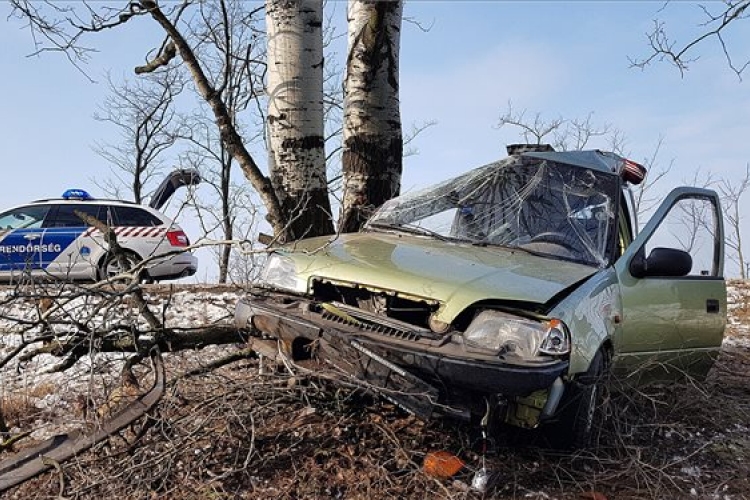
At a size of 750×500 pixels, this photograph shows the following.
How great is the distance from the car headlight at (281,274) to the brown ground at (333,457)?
51cm

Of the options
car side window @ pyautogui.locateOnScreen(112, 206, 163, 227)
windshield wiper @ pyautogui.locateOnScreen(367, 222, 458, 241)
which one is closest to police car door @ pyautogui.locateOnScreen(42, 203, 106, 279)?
car side window @ pyautogui.locateOnScreen(112, 206, 163, 227)

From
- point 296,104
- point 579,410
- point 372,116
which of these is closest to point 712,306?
point 579,410

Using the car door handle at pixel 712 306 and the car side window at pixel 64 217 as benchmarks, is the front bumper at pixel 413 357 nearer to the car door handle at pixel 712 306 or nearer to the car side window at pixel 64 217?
the car door handle at pixel 712 306

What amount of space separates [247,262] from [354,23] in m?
3.36

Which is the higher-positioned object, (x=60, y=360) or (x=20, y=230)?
(x=20, y=230)

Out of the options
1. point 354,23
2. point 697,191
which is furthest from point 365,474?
point 354,23

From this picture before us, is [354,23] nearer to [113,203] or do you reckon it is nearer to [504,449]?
[504,449]

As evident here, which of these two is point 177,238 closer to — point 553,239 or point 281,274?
point 281,274

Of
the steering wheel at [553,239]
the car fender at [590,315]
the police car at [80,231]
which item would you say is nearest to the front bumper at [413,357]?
the car fender at [590,315]

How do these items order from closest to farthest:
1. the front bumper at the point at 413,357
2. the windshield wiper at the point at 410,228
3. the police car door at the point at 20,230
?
the front bumper at the point at 413,357 < the windshield wiper at the point at 410,228 < the police car door at the point at 20,230

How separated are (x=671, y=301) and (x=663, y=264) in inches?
22.0

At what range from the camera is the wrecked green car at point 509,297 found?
122 inches

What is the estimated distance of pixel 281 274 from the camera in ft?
12.7

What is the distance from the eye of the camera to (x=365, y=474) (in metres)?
3.31
